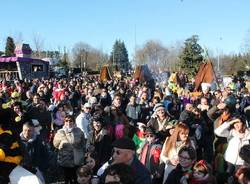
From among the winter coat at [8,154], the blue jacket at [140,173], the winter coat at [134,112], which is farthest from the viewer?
the winter coat at [134,112]

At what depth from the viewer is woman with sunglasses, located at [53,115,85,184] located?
8.12 meters

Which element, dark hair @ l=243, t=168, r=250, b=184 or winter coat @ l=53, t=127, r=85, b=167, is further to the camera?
winter coat @ l=53, t=127, r=85, b=167

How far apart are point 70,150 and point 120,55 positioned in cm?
10686

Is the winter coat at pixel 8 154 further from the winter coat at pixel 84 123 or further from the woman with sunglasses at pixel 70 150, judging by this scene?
the winter coat at pixel 84 123

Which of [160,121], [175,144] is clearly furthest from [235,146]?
[160,121]

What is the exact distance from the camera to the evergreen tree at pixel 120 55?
110m

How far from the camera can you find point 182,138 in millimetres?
6926

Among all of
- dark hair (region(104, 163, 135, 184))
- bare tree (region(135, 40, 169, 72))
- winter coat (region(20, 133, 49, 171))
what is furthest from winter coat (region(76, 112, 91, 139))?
bare tree (region(135, 40, 169, 72))

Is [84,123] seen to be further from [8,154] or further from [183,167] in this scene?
[8,154]

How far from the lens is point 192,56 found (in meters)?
42.9

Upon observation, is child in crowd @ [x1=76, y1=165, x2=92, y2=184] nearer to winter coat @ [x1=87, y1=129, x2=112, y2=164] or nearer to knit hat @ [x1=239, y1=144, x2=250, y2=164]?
knit hat @ [x1=239, y1=144, x2=250, y2=164]

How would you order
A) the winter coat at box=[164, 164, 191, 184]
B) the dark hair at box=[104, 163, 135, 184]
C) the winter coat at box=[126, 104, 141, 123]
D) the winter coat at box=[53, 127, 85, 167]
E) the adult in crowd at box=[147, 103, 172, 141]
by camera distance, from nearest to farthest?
the dark hair at box=[104, 163, 135, 184], the winter coat at box=[164, 164, 191, 184], the winter coat at box=[53, 127, 85, 167], the adult in crowd at box=[147, 103, 172, 141], the winter coat at box=[126, 104, 141, 123]

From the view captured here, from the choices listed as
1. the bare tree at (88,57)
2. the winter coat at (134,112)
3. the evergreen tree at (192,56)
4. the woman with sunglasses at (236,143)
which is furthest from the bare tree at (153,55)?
the woman with sunglasses at (236,143)

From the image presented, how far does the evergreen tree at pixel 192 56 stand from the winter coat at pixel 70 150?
35076 millimetres
